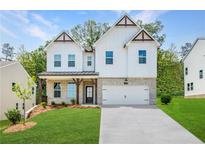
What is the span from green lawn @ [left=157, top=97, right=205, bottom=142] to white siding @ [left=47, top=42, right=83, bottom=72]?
7.06m

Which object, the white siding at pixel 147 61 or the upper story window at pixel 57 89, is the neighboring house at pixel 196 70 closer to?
the white siding at pixel 147 61

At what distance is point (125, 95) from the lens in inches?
986

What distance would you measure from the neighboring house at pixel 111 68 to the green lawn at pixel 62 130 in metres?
5.26

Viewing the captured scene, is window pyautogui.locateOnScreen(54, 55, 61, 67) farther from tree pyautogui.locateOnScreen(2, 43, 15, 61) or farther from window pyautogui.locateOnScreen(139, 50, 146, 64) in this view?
tree pyautogui.locateOnScreen(2, 43, 15, 61)

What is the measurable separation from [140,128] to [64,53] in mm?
11004

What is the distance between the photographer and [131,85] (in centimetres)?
2516

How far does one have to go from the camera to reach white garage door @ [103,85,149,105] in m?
25.1

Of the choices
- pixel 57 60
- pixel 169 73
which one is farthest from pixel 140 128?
pixel 169 73

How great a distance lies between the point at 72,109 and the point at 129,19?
7691mm

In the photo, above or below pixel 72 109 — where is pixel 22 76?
above

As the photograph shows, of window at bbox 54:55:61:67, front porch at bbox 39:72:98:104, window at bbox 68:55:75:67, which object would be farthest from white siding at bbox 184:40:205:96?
window at bbox 54:55:61:67

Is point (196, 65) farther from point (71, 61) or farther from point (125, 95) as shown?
point (71, 61)
